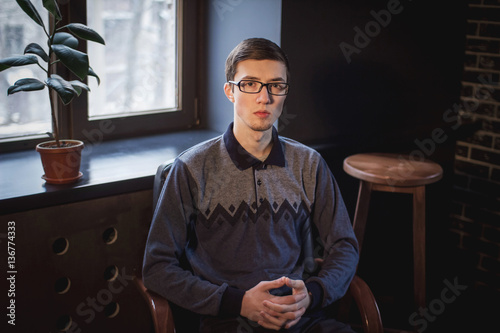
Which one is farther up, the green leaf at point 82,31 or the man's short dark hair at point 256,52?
the green leaf at point 82,31

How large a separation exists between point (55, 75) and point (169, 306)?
0.88 m

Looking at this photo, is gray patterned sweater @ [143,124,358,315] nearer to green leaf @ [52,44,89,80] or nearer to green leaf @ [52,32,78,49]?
green leaf @ [52,44,89,80]

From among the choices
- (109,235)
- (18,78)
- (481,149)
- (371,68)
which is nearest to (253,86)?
(109,235)

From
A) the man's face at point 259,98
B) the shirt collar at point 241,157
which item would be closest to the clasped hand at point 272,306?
the shirt collar at point 241,157

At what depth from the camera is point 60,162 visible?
1987 millimetres

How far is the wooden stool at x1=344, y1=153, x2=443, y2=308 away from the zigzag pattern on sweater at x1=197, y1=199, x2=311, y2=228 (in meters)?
0.57

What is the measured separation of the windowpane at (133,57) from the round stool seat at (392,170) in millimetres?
945

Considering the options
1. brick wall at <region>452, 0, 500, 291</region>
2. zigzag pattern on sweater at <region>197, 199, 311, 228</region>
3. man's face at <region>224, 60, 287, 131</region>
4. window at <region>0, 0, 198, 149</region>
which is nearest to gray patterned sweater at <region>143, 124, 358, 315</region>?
zigzag pattern on sweater at <region>197, 199, 311, 228</region>

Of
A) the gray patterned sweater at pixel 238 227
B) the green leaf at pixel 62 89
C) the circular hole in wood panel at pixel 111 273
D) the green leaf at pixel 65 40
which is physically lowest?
the circular hole in wood panel at pixel 111 273

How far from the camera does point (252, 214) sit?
189 cm

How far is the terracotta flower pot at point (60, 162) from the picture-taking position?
1.97 m

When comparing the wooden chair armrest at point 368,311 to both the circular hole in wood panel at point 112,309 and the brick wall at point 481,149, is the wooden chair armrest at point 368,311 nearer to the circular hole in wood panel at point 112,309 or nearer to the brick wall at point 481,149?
the circular hole in wood panel at point 112,309

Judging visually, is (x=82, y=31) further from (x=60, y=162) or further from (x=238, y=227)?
(x=238, y=227)

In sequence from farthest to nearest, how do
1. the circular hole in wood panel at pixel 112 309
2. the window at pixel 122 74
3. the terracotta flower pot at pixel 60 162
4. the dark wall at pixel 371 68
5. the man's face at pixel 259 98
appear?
the dark wall at pixel 371 68 < the window at pixel 122 74 < the circular hole in wood panel at pixel 112 309 < the terracotta flower pot at pixel 60 162 < the man's face at pixel 259 98
